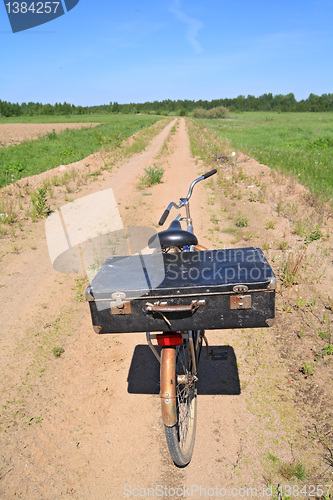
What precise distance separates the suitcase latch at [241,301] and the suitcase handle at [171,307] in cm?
19

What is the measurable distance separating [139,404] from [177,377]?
40.9 inches

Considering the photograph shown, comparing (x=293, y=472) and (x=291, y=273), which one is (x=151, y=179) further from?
(x=293, y=472)

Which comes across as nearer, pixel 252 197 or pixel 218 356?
pixel 218 356

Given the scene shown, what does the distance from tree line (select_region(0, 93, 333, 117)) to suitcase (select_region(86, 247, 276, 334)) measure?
106 meters

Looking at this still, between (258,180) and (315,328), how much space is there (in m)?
8.32

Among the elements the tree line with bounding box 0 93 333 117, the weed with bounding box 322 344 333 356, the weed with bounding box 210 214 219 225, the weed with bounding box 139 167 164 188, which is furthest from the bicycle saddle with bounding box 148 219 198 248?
the tree line with bounding box 0 93 333 117

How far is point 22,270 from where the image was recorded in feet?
20.6

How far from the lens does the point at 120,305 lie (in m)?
2.40

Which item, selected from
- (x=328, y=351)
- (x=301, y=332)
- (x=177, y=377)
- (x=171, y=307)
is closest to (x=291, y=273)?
(x=301, y=332)

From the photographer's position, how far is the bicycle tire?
2564 mm

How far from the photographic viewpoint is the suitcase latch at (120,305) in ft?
7.79

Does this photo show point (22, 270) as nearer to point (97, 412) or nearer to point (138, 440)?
point (97, 412)

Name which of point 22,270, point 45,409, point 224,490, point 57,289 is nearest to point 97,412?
point 45,409

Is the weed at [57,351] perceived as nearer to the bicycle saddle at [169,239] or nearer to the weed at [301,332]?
the bicycle saddle at [169,239]
